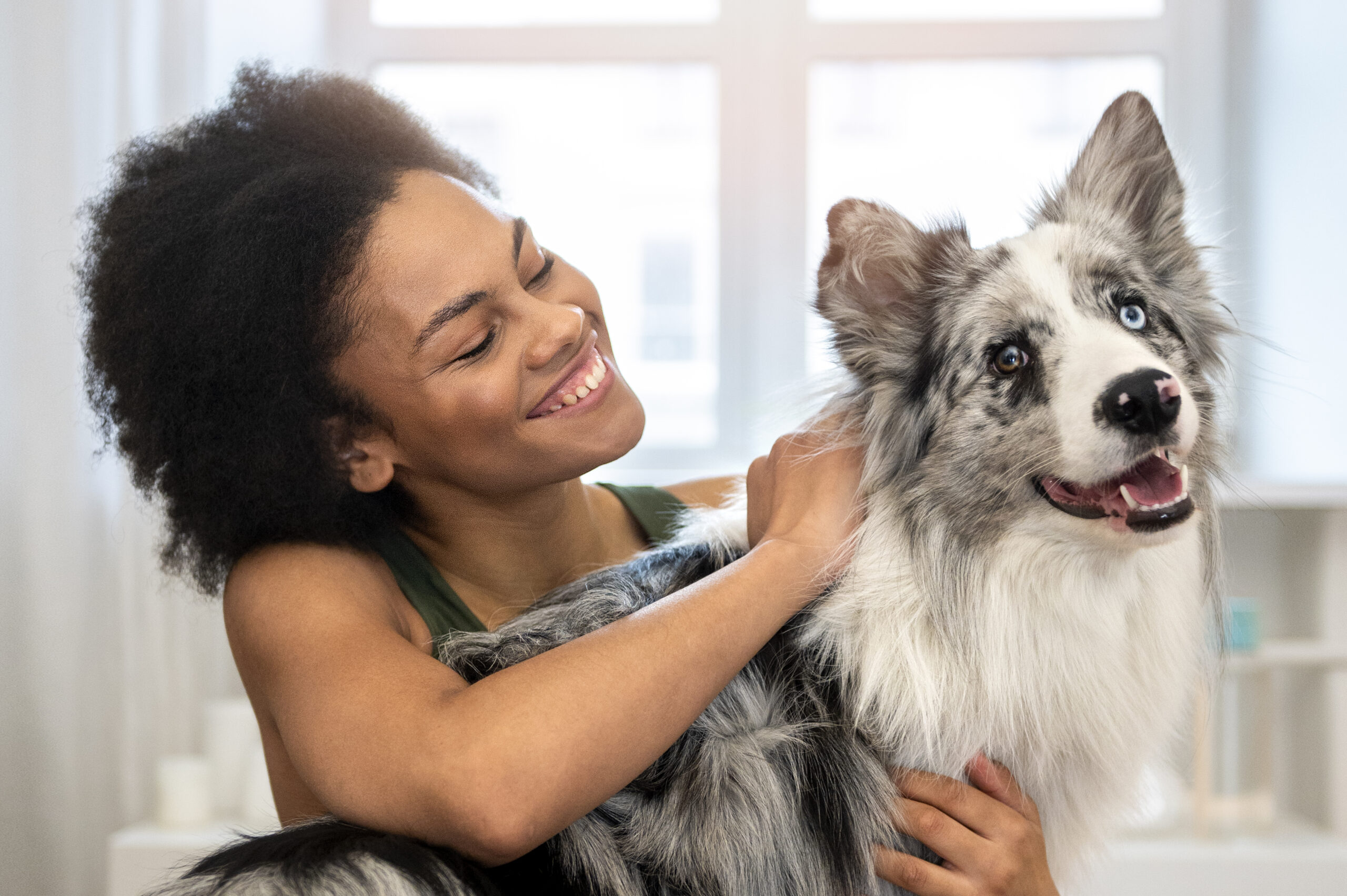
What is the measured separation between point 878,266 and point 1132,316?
1.10 feet

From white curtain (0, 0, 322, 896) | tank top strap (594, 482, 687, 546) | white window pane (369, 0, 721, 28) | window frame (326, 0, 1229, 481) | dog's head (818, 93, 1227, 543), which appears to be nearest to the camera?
dog's head (818, 93, 1227, 543)

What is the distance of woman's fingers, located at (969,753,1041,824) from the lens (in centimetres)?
122

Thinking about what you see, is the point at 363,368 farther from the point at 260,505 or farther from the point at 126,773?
the point at 126,773

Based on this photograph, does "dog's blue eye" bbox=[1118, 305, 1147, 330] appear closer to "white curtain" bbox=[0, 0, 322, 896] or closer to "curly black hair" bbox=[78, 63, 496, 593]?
"curly black hair" bbox=[78, 63, 496, 593]

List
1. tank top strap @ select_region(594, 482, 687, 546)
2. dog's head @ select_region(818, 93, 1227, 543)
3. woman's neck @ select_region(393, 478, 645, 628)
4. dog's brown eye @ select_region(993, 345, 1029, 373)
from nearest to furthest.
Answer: dog's head @ select_region(818, 93, 1227, 543)
dog's brown eye @ select_region(993, 345, 1029, 373)
woman's neck @ select_region(393, 478, 645, 628)
tank top strap @ select_region(594, 482, 687, 546)

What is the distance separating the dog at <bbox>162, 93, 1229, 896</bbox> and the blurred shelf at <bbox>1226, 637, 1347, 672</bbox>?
1.43 m

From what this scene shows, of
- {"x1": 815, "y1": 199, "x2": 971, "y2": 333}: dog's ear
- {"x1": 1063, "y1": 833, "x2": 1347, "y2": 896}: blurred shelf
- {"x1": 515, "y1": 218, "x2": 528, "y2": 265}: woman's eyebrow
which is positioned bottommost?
{"x1": 1063, "y1": 833, "x2": 1347, "y2": 896}: blurred shelf

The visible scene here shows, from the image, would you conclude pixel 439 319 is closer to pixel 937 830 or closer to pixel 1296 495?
pixel 937 830

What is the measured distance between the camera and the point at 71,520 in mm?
2486

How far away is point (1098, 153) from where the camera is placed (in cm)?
136

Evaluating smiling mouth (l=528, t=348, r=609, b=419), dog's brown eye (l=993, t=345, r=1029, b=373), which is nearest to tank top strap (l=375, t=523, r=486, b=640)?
smiling mouth (l=528, t=348, r=609, b=419)

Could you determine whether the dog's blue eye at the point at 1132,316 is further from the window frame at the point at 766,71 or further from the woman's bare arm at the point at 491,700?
the window frame at the point at 766,71

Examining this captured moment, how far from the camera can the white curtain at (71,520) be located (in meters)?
2.33

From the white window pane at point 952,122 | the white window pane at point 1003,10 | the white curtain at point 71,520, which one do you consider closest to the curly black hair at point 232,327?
the white curtain at point 71,520
